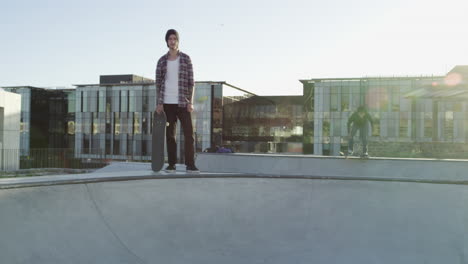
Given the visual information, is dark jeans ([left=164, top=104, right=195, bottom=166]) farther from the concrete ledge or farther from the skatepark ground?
the concrete ledge

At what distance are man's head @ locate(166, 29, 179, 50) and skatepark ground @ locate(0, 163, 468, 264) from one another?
6.34 feet

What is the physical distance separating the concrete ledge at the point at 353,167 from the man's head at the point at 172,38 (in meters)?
4.28

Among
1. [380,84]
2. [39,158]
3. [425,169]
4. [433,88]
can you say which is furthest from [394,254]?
[380,84]

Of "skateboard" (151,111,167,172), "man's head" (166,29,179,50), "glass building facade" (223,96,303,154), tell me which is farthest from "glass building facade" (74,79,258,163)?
"man's head" (166,29,179,50)

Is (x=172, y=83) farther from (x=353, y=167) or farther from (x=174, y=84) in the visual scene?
(x=353, y=167)

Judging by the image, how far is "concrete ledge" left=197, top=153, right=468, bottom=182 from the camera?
960 cm

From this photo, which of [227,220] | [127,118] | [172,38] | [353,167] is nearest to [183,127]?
[172,38]

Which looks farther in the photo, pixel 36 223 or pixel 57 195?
pixel 57 195

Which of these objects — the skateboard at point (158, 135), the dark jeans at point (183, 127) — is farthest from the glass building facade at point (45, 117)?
the skateboard at point (158, 135)

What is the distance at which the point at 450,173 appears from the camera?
959cm

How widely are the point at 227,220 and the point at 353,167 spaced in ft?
19.0

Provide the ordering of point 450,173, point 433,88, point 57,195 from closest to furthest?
point 57,195
point 450,173
point 433,88

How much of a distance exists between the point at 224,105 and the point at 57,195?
194ft

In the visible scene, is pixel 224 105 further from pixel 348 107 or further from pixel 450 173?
pixel 450 173
